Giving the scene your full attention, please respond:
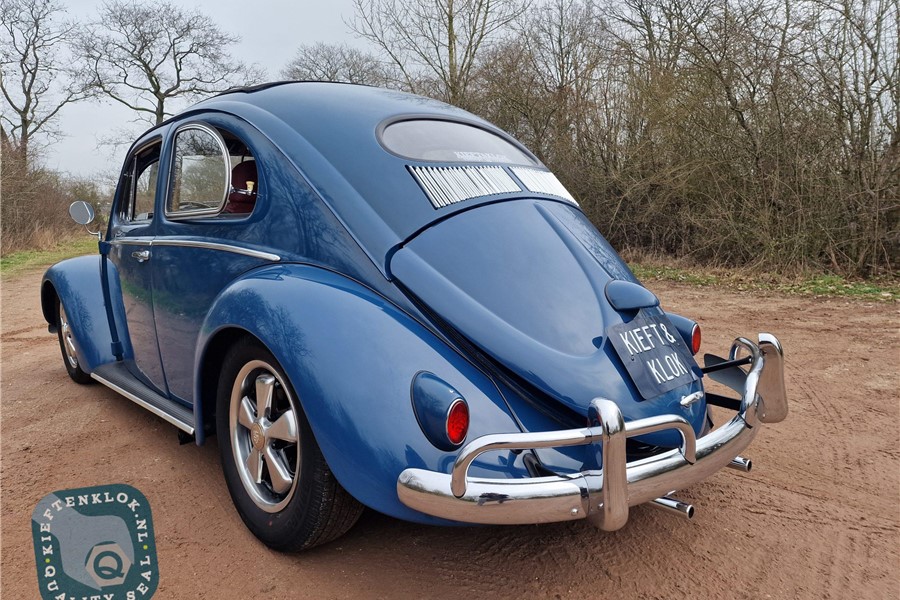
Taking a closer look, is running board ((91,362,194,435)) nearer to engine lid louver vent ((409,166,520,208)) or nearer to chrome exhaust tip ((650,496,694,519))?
engine lid louver vent ((409,166,520,208))

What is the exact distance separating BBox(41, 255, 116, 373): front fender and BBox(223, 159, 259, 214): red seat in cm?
159

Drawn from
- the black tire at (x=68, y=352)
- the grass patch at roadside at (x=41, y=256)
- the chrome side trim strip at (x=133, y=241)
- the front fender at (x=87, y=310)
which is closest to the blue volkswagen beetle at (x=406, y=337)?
the chrome side trim strip at (x=133, y=241)

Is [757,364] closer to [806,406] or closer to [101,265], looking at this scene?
[806,406]

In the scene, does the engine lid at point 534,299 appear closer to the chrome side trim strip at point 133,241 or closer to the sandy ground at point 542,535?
the sandy ground at point 542,535

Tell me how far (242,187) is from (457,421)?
1.70 meters

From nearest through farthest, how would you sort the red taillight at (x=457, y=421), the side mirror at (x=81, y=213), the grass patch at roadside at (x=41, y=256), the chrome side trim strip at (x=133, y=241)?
the red taillight at (x=457, y=421) < the chrome side trim strip at (x=133, y=241) < the side mirror at (x=81, y=213) < the grass patch at roadside at (x=41, y=256)

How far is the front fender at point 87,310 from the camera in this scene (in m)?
3.67

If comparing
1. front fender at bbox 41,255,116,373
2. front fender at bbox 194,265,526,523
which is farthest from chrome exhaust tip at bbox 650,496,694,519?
front fender at bbox 41,255,116,373

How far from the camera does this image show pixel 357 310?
203 centimetres

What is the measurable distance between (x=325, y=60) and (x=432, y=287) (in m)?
25.2

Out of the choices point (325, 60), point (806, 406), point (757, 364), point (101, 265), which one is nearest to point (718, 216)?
point (806, 406)

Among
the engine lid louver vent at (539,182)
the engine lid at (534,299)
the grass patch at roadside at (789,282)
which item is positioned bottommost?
the grass patch at roadside at (789,282)

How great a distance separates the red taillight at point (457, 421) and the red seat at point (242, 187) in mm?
1505

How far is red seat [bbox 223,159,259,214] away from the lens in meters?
2.70
